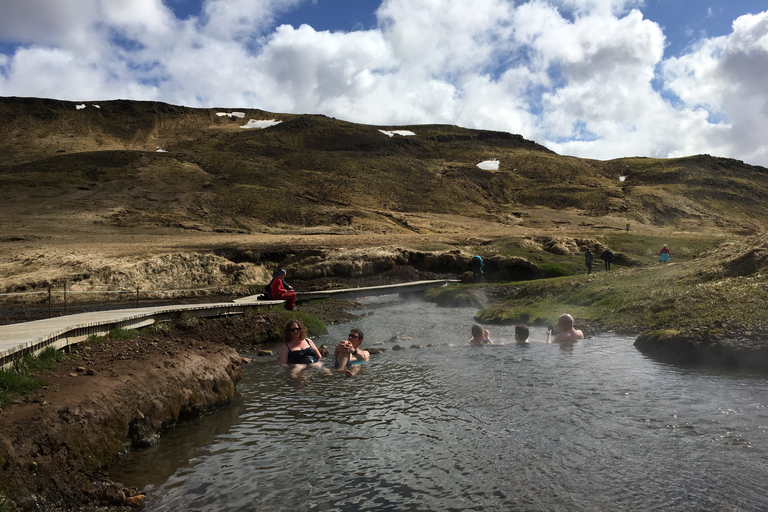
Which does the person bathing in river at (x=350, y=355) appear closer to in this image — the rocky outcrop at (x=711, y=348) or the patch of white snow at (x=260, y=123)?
the rocky outcrop at (x=711, y=348)

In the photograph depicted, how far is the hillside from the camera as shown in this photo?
66250 millimetres

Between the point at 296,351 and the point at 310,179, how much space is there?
78560 millimetres

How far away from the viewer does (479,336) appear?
15.2 m

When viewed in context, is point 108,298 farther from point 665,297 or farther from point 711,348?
point 711,348

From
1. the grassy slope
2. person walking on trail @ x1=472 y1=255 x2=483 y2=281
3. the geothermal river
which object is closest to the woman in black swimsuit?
the geothermal river

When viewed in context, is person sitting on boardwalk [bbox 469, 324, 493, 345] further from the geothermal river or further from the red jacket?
the red jacket

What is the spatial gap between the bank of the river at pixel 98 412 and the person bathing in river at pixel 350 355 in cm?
227

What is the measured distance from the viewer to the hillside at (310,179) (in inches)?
2608

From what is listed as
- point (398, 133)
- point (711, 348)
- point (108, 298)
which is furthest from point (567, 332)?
point (398, 133)

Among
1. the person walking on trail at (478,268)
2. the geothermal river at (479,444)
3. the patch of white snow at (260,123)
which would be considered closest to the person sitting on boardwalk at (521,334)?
the geothermal river at (479,444)

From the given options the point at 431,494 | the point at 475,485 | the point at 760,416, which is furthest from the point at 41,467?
the point at 760,416

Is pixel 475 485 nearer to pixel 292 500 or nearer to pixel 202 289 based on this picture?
pixel 292 500

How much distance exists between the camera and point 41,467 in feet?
18.8

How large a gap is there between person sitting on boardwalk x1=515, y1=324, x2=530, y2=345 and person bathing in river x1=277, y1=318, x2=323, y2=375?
208 inches
